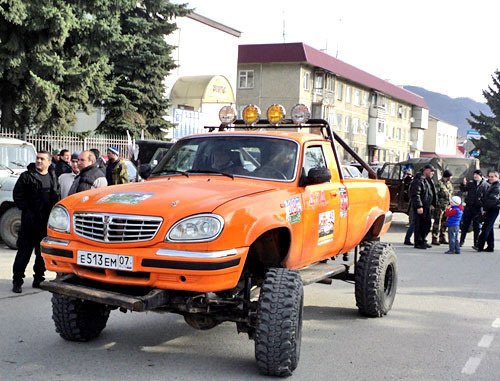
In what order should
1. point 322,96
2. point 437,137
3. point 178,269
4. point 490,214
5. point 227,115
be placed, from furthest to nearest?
point 437,137 → point 322,96 → point 490,214 → point 227,115 → point 178,269

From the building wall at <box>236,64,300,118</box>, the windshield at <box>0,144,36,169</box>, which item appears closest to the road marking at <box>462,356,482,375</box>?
the windshield at <box>0,144,36,169</box>

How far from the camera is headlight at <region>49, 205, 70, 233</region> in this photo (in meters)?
5.12

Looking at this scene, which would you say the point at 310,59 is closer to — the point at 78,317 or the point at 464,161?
the point at 464,161

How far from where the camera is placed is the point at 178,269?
4.58m

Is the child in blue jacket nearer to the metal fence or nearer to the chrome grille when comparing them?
the chrome grille

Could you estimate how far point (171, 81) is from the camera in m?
34.4

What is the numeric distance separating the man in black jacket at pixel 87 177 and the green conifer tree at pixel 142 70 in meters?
18.8

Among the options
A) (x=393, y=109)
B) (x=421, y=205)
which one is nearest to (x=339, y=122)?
(x=393, y=109)

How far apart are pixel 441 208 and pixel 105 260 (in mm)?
11716

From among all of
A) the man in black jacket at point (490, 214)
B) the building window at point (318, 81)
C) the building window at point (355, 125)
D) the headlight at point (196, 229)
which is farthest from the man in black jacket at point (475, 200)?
the building window at point (355, 125)

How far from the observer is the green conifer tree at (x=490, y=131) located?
5350 centimetres

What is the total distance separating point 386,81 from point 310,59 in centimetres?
2097

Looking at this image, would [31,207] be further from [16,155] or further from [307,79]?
[307,79]

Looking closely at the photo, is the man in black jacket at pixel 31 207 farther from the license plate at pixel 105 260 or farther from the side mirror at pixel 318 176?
the side mirror at pixel 318 176
